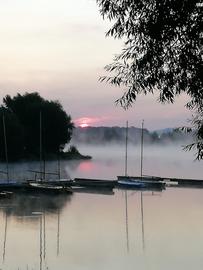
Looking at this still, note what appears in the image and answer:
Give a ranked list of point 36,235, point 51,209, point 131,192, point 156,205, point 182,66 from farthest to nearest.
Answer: point 131,192 → point 156,205 → point 51,209 → point 36,235 → point 182,66

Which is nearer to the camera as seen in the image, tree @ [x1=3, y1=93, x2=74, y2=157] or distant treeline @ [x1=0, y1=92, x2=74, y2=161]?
distant treeline @ [x1=0, y1=92, x2=74, y2=161]

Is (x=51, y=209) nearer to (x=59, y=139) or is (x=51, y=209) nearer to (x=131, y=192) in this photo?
(x=131, y=192)

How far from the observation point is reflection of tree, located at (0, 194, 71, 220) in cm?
4397

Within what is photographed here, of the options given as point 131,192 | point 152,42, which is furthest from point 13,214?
point 152,42

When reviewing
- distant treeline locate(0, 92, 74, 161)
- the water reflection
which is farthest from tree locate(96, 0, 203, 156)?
distant treeline locate(0, 92, 74, 161)

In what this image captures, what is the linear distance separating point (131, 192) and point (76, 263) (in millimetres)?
38436

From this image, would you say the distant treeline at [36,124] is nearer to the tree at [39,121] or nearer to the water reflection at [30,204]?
the tree at [39,121]

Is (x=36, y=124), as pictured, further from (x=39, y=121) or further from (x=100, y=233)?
(x=100, y=233)

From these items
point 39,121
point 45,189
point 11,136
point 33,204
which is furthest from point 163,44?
point 39,121

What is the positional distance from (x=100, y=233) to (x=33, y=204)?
1551 centimetres

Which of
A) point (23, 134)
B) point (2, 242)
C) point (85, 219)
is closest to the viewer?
point (2, 242)

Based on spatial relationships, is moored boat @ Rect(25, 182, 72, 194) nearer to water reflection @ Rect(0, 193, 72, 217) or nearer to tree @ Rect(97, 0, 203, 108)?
water reflection @ Rect(0, 193, 72, 217)

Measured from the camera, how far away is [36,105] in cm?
11562

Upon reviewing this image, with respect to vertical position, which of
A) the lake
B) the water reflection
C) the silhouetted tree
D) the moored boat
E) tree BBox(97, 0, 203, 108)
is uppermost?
the silhouetted tree
